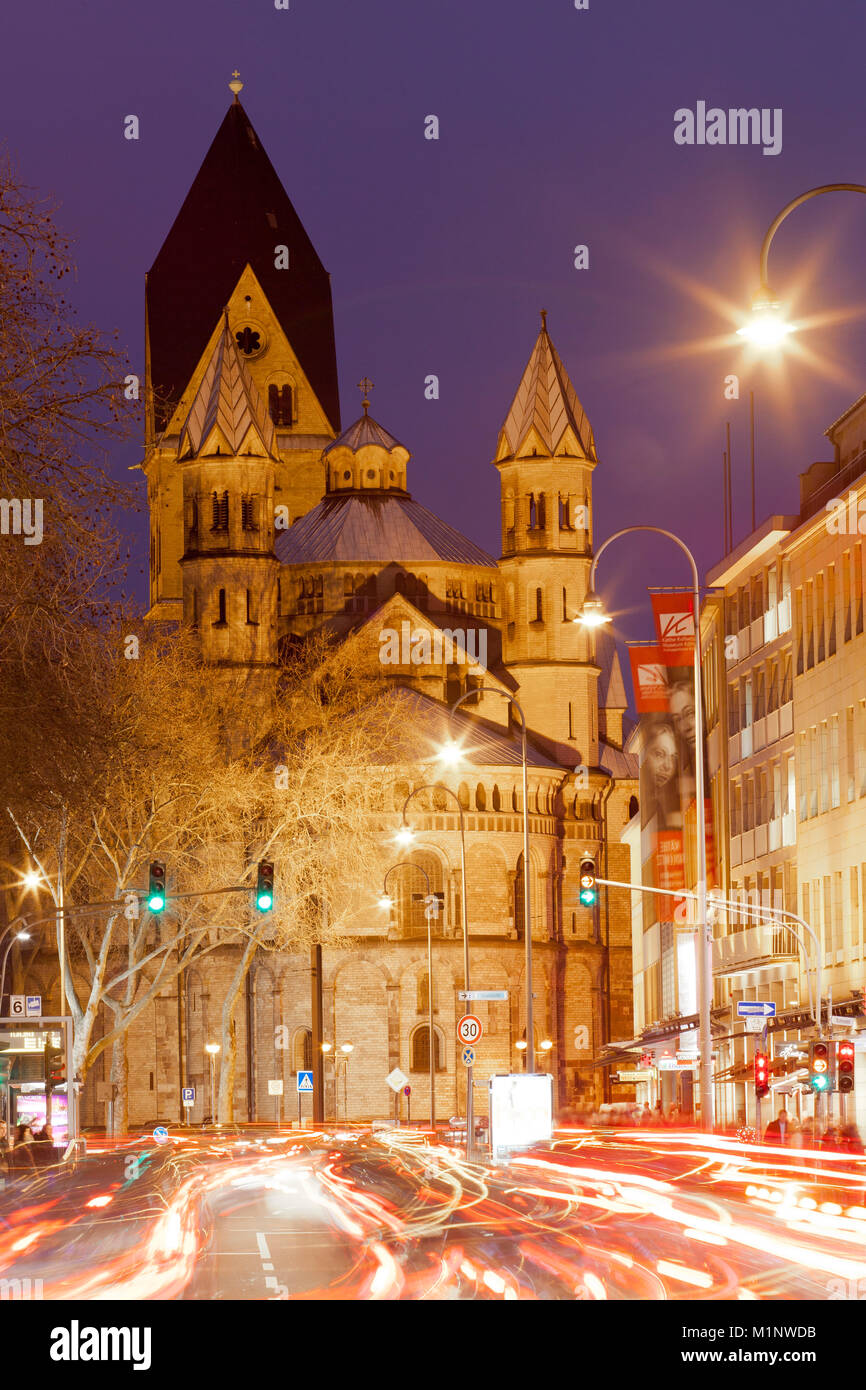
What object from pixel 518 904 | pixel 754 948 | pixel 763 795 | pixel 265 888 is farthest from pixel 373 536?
→ pixel 265 888

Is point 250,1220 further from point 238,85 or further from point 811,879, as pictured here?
point 238,85

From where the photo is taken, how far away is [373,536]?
12006 cm

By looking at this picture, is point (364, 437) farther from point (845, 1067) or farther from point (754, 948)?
point (845, 1067)

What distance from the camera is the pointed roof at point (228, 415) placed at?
4279 inches

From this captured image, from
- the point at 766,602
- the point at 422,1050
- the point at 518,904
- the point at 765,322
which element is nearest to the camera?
the point at 765,322

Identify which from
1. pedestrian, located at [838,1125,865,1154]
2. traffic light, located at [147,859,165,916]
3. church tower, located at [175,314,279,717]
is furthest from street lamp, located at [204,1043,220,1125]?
traffic light, located at [147,859,165,916]

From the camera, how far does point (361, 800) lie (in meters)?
69.0

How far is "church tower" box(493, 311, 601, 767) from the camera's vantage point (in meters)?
113

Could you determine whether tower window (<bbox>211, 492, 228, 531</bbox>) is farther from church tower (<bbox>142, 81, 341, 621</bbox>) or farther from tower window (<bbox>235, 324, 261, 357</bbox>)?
tower window (<bbox>235, 324, 261, 357</bbox>)

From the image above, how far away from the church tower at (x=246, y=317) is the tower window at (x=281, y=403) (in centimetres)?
6

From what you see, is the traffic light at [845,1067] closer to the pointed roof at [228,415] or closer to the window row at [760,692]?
the window row at [760,692]

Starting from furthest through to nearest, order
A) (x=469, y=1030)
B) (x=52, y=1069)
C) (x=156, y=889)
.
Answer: (x=52, y=1069) < (x=469, y=1030) < (x=156, y=889)

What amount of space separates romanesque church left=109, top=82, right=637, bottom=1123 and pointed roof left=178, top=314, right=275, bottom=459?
0.13 meters

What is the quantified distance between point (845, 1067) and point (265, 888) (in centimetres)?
1249
